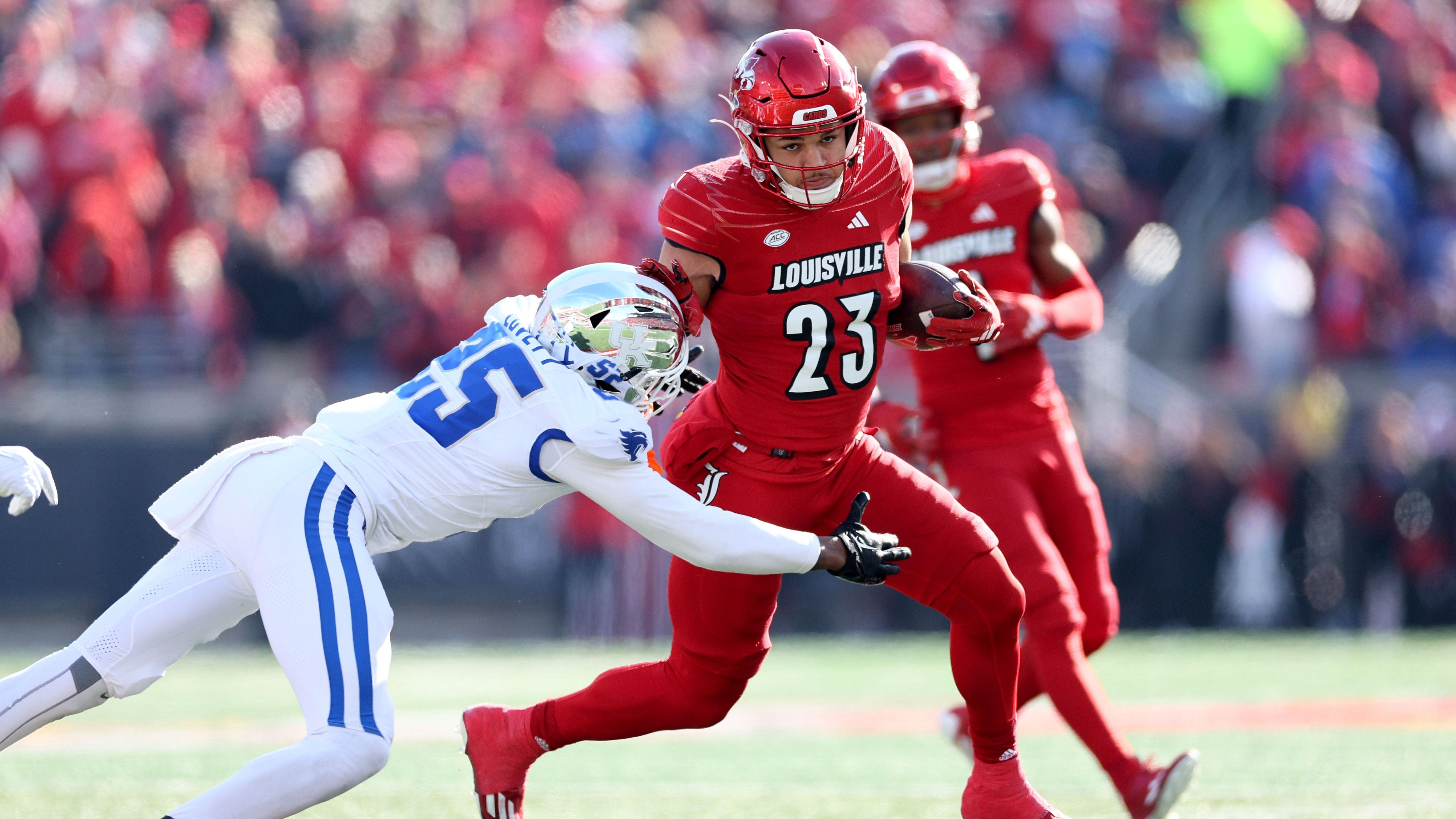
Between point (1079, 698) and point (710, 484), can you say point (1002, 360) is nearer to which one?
point (1079, 698)

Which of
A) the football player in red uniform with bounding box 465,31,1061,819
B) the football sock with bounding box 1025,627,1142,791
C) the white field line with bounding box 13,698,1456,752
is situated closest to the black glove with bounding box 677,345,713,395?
the football player in red uniform with bounding box 465,31,1061,819

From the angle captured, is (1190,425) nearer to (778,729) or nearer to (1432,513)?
(1432,513)

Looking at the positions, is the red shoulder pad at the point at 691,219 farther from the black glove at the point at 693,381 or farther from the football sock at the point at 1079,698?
the football sock at the point at 1079,698

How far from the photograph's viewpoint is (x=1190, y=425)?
397 inches

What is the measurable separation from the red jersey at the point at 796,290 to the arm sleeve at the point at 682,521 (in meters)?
0.54

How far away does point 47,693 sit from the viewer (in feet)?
11.4

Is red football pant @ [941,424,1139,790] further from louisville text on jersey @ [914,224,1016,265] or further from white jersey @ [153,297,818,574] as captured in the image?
white jersey @ [153,297,818,574]

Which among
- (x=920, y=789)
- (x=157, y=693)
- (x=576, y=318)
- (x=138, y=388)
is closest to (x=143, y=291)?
(x=138, y=388)

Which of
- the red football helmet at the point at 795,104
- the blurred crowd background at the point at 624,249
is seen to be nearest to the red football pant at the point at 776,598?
the red football helmet at the point at 795,104

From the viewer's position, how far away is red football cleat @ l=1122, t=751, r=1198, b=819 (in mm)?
4188

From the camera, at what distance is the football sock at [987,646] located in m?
4.05

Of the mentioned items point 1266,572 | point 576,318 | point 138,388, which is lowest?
point 1266,572

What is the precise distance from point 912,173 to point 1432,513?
6.89 metres

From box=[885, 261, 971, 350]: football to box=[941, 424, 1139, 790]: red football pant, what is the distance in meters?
0.68
